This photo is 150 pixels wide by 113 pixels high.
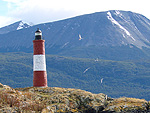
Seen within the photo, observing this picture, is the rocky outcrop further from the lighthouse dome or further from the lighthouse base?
the lighthouse dome

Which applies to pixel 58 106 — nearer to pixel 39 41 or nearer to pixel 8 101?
pixel 8 101

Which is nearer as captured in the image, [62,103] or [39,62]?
[62,103]

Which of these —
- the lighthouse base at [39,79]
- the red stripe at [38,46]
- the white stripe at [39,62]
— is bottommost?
the lighthouse base at [39,79]

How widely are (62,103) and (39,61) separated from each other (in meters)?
10.4

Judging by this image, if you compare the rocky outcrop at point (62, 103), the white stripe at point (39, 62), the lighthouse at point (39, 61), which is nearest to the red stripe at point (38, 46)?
the lighthouse at point (39, 61)

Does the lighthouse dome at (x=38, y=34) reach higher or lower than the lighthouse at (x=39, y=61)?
higher

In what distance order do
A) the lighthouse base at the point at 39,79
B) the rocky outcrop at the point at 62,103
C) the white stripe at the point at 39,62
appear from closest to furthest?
the rocky outcrop at the point at 62,103
the lighthouse base at the point at 39,79
the white stripe at the point at 39,62

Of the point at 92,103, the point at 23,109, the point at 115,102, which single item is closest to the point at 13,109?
the point at 23,109

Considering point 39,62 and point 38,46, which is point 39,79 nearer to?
point 39,62

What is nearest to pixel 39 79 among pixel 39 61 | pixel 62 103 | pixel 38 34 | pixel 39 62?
pixel 39 62

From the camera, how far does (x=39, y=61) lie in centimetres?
4025

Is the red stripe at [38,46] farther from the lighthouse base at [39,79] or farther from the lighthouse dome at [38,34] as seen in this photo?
the lighthouse base at [39,79]

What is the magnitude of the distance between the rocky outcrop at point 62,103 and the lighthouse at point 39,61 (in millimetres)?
4893

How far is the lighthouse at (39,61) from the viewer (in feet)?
130
